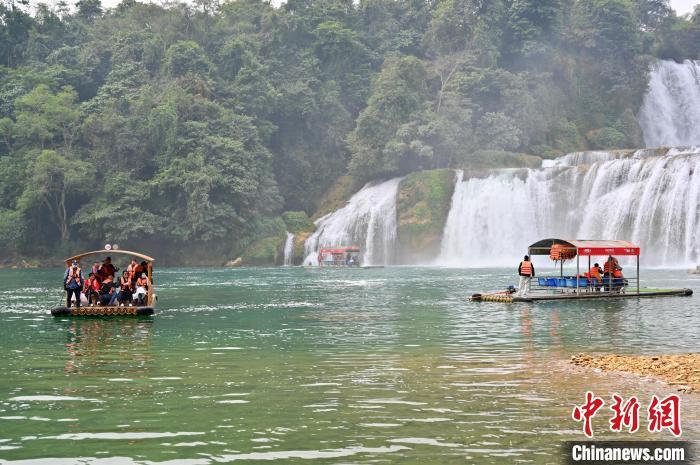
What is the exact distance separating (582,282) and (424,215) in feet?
129

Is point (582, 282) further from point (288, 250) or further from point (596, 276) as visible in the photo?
point (288, 250)

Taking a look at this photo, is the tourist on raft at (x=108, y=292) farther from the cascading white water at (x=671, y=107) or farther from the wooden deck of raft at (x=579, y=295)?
the cascading white water at (x=671, y=107)

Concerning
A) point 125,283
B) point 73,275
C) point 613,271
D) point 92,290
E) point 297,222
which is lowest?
point 92,290

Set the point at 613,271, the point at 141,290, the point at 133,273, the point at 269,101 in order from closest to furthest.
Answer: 1. the point at 141,290
2. the point at 133,273
3. the point at 613,271
4. the point at 269,101

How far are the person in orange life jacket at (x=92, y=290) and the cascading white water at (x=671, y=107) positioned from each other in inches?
2960

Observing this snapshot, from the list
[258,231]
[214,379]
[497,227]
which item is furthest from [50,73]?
[214,379]

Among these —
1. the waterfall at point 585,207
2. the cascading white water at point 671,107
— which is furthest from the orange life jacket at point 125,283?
the cascading white water at point 671,107

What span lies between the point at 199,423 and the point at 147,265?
1791cm

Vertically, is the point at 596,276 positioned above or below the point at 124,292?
above

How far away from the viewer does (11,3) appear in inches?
3605

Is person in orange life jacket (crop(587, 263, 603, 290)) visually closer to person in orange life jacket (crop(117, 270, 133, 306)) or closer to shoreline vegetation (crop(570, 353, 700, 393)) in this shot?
person in orange life jacket (crop(117, 270, 133, 306))

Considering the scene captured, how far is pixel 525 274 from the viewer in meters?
32.7

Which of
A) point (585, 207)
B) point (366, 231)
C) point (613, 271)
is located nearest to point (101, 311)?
point (613, 271)

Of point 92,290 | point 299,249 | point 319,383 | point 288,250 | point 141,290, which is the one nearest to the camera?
point 319,383
